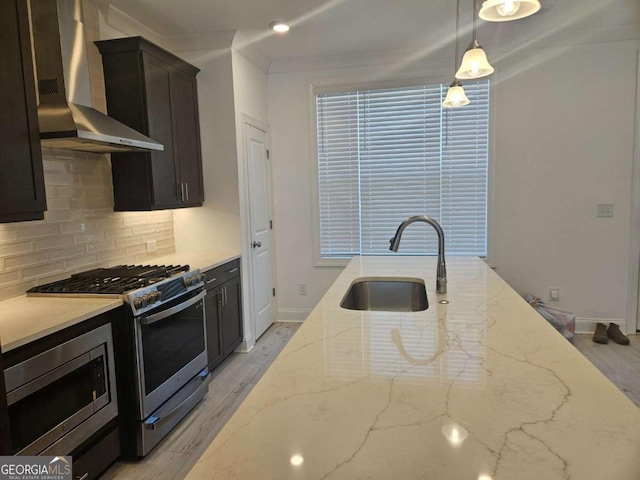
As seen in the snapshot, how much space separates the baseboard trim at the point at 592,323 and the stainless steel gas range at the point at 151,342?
11.5ft

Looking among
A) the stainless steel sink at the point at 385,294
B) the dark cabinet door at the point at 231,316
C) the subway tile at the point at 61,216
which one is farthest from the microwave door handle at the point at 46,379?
the dark cabinet door at the point at 231,316

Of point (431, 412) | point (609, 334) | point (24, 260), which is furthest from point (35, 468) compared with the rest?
point (609, 334)

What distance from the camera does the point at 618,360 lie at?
3.43 meters

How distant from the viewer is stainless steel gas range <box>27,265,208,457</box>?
87.4 inches

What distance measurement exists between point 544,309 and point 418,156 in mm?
1862

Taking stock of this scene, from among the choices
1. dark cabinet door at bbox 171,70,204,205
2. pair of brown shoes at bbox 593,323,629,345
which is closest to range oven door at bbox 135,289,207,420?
dark cabinet door at bbox 171,70,204,205

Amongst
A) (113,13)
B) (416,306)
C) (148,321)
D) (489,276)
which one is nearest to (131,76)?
(113,13)

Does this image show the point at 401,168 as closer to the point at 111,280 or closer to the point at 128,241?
the point at 128,241

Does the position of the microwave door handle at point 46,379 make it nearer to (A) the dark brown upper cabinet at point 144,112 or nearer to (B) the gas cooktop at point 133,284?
(B) the gas cooktop at point 133,284

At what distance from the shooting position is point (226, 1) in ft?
9.71

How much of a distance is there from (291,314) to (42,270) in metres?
2.64

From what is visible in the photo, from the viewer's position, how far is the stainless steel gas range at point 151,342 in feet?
7.29

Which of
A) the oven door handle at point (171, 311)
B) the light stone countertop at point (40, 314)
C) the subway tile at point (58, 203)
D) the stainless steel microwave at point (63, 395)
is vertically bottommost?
the stainless steel microwave at point (63, 395)

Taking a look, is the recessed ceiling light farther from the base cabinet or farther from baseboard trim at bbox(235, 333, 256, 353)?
baseboard trim at bbox(235, 333, 256, 353)
